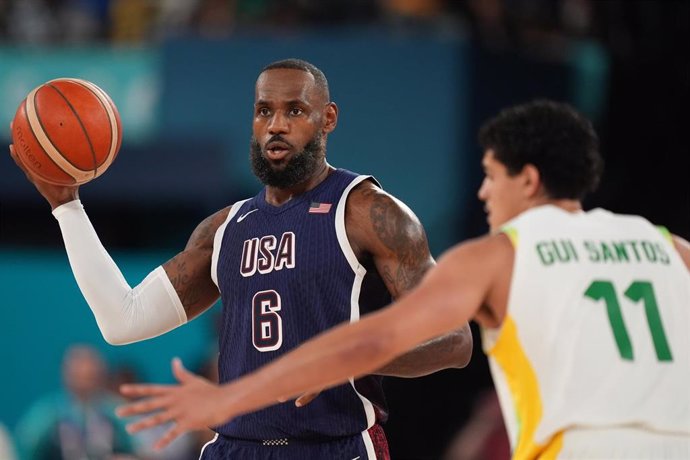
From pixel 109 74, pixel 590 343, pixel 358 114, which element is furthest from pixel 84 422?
pixel 590 343

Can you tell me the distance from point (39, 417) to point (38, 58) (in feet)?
12.2

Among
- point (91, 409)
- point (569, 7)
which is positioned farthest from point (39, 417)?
point (569, 7)

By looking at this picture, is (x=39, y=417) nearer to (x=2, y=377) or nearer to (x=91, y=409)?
(x=2, y=377)

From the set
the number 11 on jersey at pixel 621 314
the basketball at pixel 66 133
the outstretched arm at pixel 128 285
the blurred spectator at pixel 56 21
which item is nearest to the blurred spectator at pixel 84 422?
the blurred spectator at pixel 56 21

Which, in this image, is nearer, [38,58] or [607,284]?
[607,284]

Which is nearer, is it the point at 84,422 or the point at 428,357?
the point at 428,357

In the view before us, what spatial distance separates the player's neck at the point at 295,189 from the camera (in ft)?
17.5

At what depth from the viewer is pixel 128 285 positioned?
5438 millimetres

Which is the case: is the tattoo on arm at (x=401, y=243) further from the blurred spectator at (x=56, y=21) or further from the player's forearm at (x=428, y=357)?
the blurred spectator at (x=56, y=21)

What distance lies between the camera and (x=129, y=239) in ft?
43.0

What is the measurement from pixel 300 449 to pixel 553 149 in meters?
1.68

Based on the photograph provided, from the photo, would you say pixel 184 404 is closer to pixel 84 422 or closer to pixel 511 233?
pixel 511 233

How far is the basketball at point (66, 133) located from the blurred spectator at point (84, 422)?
466cm

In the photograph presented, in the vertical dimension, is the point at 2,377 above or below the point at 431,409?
above
